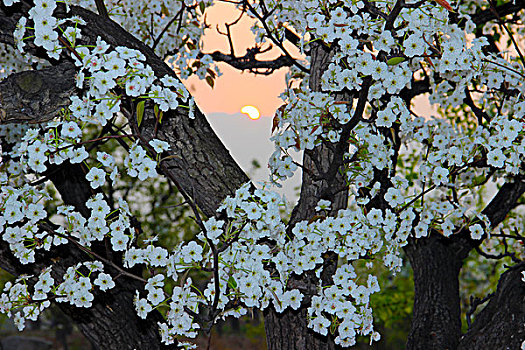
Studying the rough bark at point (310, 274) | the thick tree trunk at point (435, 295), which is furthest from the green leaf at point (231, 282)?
the thick tree trunk at point (435, 295)

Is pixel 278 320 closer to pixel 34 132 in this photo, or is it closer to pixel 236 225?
pixel 236 225

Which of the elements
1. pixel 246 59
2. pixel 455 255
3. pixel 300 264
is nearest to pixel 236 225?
pixel 300 264

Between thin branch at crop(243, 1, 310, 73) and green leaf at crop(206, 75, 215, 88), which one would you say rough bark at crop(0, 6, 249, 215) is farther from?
green leaf at crop(206, 75, 215, 88)

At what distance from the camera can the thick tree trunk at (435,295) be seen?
3.99m

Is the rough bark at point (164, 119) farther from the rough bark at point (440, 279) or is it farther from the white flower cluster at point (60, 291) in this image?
the rough bark at point (440, 279)

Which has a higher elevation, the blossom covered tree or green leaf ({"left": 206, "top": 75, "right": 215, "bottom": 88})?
green leaf ({"left": 206, "top": 75, "right": 215, "bottom": 88})

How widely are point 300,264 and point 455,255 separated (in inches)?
90.0

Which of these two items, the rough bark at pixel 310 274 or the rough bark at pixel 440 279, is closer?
the rough bark at pixel 310 274

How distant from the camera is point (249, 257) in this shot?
2.44 m

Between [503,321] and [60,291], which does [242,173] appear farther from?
[503,321]

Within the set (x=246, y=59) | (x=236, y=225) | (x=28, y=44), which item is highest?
(x=246, y=59)

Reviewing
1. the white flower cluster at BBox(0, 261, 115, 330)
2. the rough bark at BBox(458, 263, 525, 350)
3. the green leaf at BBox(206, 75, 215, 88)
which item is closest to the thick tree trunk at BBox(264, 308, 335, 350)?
the white flower cluster at BBox(0, 261, 115, 330)

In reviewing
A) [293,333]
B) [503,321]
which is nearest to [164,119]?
[293,333]

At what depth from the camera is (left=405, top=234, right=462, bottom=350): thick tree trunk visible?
3.99 m
